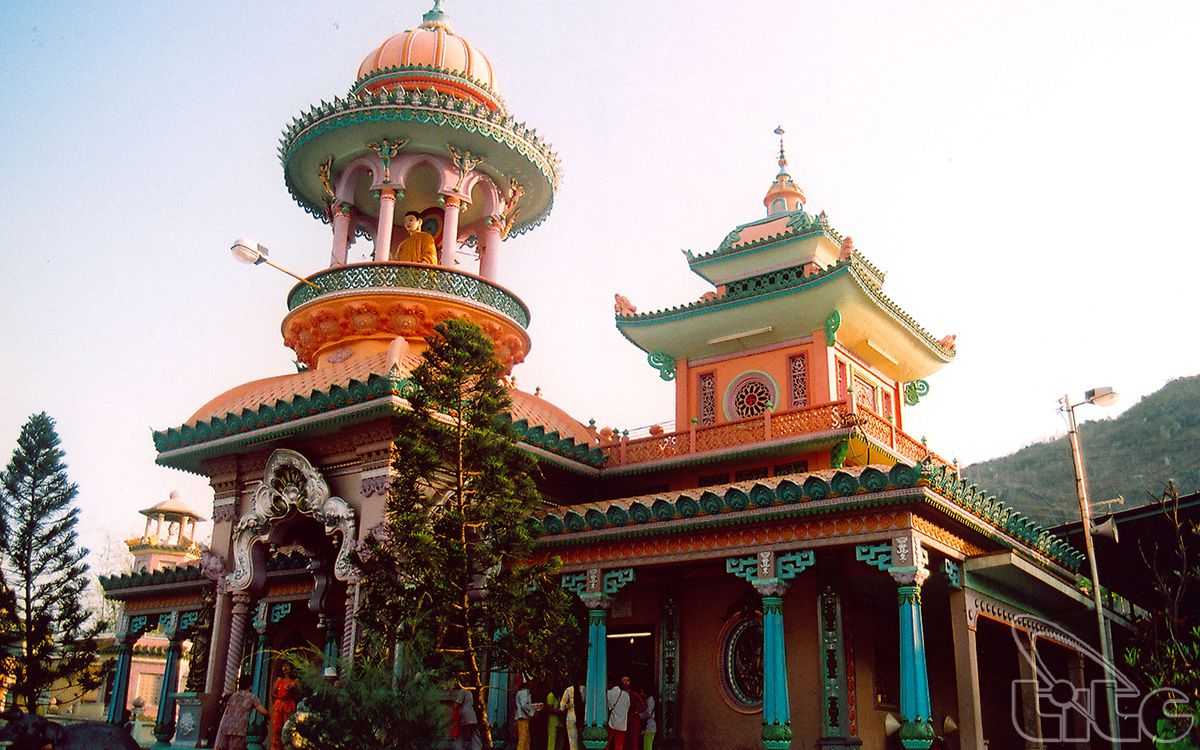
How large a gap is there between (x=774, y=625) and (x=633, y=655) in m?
4.64

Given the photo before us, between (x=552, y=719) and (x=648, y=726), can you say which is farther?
(x=552, y=719)

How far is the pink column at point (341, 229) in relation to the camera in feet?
70.7

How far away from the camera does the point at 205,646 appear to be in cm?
1833

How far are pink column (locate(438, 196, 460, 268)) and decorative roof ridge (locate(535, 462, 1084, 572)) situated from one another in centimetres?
609

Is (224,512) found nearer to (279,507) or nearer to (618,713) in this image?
(279,507)

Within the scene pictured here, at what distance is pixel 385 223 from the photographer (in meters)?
20.3

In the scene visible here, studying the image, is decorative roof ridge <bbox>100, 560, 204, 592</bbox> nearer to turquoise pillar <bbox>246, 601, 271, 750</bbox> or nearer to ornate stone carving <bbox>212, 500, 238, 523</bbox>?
turquoise pillar <bbox>246, 601, 271, 750</bbox>

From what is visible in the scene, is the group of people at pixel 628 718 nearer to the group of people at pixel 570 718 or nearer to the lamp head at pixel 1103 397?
the group of people at pixel 570 718

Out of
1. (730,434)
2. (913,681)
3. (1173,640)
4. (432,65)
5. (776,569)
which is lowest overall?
(913,681)

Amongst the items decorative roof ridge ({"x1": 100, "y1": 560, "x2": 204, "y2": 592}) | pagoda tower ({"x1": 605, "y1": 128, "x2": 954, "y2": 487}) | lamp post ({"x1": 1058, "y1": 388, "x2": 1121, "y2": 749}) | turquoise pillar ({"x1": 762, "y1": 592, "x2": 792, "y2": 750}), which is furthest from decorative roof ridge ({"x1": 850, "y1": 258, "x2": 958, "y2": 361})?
decorative roof ridge ({"x1": 100, "y1": 560, "x2": 204, "y2": 592})

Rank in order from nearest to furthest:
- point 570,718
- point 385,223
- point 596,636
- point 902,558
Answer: point 902,558 < point 596,636 < point 570,718 < point 385,223

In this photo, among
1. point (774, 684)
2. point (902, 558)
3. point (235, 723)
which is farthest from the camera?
point (235, 723)

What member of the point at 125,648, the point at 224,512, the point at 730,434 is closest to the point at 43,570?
the point at 125,648

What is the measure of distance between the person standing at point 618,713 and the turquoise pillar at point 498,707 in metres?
1.66
